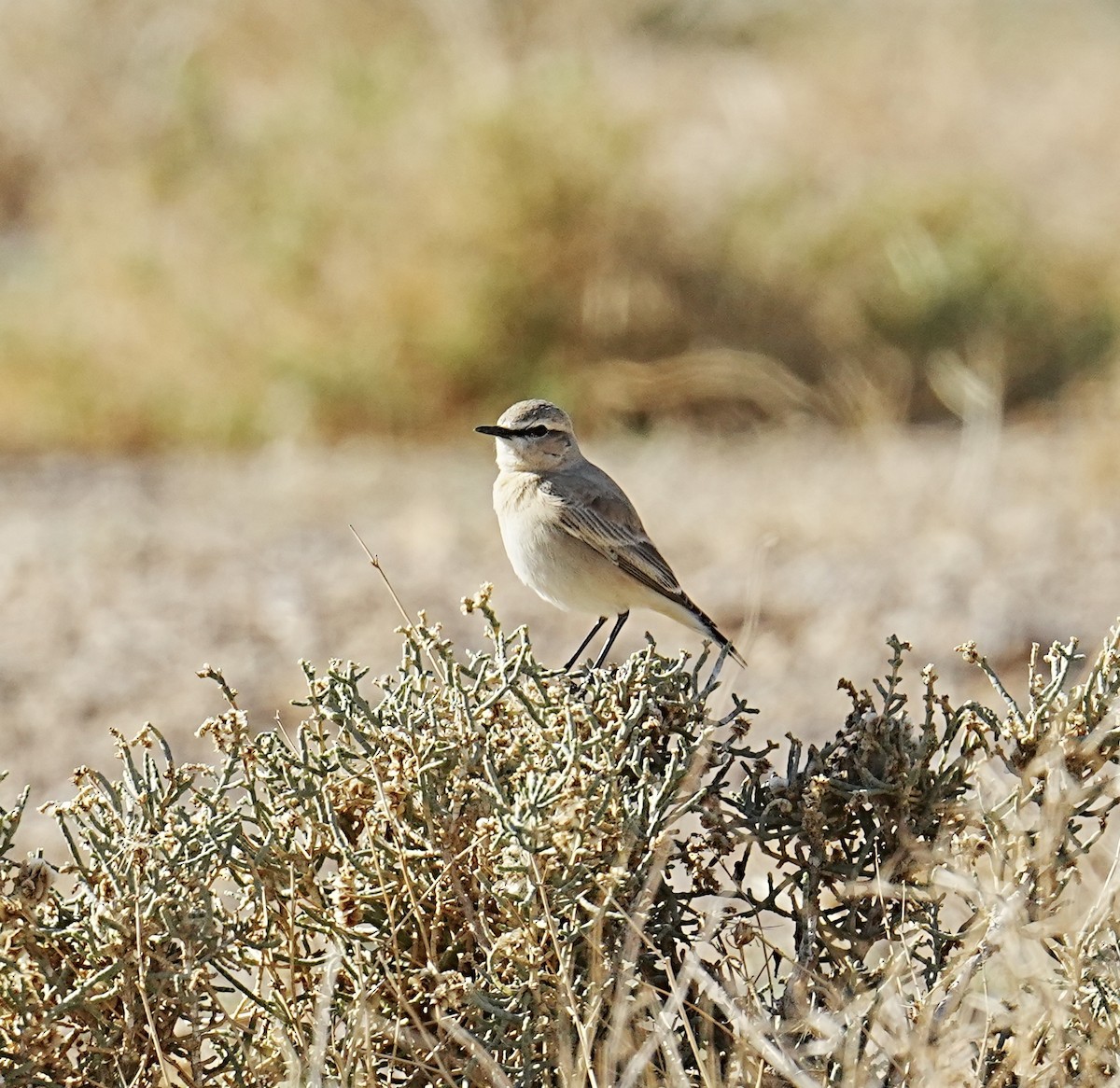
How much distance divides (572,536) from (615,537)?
10 centimetres

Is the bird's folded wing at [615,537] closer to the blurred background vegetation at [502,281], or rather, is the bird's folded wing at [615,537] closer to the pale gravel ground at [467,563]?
the pale gravel ground at [467,563]

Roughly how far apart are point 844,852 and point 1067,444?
7.13m

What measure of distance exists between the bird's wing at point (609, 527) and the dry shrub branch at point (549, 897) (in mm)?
1222

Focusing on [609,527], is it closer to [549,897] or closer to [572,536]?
[572,536]

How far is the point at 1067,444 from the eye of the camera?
31.3 feet

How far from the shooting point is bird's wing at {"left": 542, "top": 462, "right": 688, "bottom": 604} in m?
4.15

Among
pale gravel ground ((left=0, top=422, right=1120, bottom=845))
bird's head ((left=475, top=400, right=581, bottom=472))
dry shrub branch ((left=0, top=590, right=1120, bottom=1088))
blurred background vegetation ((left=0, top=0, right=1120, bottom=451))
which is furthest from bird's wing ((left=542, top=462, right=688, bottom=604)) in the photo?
blurred background vegetation ((left=0, top=0, right=1120, bottom=451))

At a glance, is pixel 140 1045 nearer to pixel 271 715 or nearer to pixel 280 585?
pixel 271 715

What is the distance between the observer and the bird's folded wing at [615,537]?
4148 mm

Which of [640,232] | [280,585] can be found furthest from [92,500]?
[640,232]

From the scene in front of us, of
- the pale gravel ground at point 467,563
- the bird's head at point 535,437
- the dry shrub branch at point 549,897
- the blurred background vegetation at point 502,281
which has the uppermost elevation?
the blurred background vegetation at point 502,281

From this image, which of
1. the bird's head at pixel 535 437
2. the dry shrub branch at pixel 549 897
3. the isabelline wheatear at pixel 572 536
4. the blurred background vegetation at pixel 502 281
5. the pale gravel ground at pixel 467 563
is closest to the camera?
the dry shrub branch at pixel 549 897

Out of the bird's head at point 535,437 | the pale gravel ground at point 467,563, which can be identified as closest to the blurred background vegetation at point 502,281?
the pale gravel ground at point 467,563

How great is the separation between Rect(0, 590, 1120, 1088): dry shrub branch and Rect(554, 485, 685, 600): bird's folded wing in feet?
4.00
